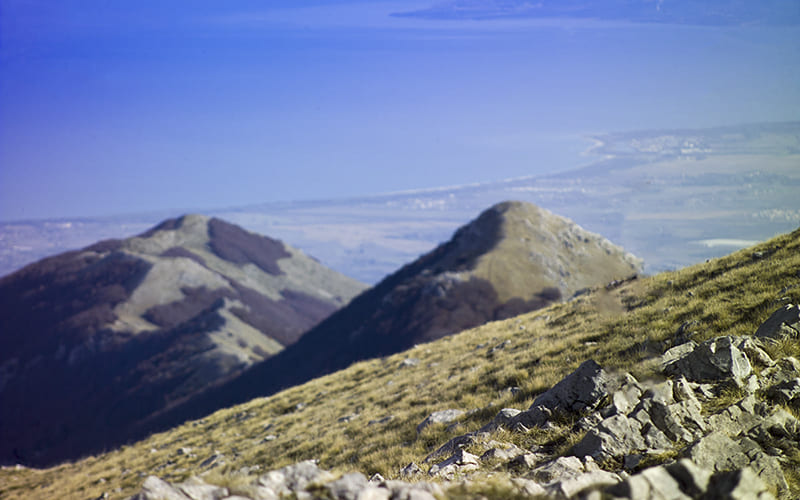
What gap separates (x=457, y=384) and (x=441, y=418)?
146 inches

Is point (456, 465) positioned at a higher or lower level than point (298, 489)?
lower

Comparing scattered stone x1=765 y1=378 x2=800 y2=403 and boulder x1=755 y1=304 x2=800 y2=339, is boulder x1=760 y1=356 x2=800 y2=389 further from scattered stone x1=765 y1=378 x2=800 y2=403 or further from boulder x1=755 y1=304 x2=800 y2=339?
boulder x1=755 y1=304 x2=800 y2=339

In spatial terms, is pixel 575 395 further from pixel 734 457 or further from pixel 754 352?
pixel 754 352

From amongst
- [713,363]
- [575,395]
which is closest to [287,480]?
[575,395]

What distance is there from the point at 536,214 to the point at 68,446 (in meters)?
138

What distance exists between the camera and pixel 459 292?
85500mm

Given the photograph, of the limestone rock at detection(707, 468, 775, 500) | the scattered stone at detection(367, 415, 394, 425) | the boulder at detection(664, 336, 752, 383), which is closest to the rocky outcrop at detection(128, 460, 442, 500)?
the limestone rock at detection(707, 468, 775, 500)

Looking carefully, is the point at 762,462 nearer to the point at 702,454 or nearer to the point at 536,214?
the point at 702,454

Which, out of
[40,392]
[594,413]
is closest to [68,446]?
[40,392]

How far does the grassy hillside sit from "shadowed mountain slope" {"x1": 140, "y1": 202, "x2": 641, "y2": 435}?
172 feet

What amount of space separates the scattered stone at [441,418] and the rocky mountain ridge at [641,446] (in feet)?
8.76

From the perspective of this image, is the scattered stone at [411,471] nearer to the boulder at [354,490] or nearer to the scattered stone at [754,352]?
the boulder at [354,490]

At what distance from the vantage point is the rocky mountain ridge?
6.40m

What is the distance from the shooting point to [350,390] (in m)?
26.5
